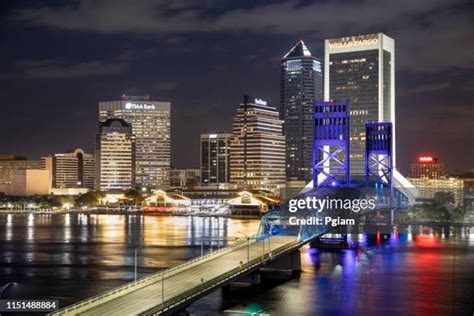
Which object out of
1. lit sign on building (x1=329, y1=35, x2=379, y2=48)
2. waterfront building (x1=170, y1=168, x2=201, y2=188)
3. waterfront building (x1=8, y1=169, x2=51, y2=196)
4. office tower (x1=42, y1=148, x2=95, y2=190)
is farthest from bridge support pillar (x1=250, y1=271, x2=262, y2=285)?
waterfront building (x1=170, y1=168, x2=201, y2=188)

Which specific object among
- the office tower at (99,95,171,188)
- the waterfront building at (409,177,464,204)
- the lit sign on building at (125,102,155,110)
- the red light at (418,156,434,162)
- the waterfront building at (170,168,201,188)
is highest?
the lit sign on building at (125,102,155,110)

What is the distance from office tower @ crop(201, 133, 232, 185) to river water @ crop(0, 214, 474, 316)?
48.3 meters

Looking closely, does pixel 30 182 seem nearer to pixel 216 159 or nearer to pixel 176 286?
pixel 216 159

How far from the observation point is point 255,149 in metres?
76.2

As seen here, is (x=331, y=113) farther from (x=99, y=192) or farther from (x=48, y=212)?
(x=99, y=192)

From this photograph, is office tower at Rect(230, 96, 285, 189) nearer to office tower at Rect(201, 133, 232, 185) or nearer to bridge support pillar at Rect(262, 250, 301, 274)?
office tower at Rect(201, 133, 232, 185)

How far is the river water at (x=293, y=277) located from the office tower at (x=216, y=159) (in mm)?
48300

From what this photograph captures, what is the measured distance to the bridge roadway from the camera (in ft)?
39.5

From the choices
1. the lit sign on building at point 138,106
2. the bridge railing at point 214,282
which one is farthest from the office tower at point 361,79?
the bridge railing at point 214,282

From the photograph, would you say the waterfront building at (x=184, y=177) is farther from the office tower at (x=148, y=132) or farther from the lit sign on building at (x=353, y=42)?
the lit sign on building at (x=353, y=42)

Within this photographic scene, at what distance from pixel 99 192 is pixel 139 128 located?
17963mm

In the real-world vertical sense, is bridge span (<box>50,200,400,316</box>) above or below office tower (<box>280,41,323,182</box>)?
below

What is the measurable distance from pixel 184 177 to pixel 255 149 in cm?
2161

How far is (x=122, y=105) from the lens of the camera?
307 feet
